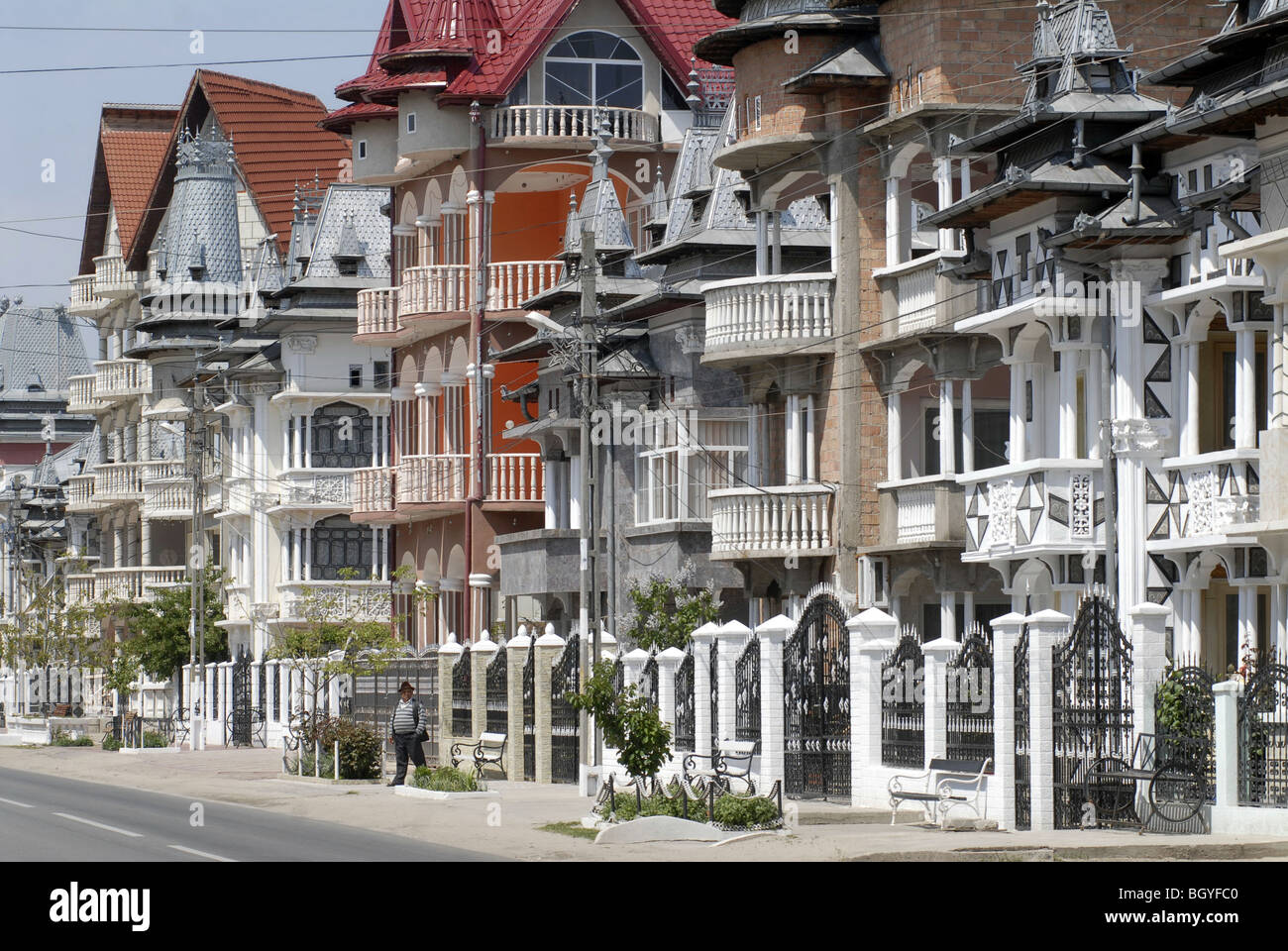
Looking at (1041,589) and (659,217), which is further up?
(659,217)

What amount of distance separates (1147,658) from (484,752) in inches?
716

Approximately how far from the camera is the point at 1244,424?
28.2m

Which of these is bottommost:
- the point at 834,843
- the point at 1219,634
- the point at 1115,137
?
the point at 834,843

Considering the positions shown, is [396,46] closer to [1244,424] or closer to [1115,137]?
[1115,137]

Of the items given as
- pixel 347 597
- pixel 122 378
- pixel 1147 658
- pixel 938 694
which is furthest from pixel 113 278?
pixel 1147 658

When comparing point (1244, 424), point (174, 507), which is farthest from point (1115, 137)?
point (174, 507)

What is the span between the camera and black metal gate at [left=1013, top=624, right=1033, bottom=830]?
26734 mm

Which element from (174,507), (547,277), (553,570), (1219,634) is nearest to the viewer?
(1219,634)

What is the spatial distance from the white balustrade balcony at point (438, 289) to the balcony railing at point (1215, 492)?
88.3 feet

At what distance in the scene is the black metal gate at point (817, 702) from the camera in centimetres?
3178

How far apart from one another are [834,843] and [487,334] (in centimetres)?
2985

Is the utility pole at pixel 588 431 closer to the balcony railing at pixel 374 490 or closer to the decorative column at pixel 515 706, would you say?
the decorative column at pixel 515 706

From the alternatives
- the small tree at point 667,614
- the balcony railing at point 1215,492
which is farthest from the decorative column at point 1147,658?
the small tree at point 667,614

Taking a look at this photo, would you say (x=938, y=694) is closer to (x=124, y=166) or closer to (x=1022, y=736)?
(x=1022, y=736)
